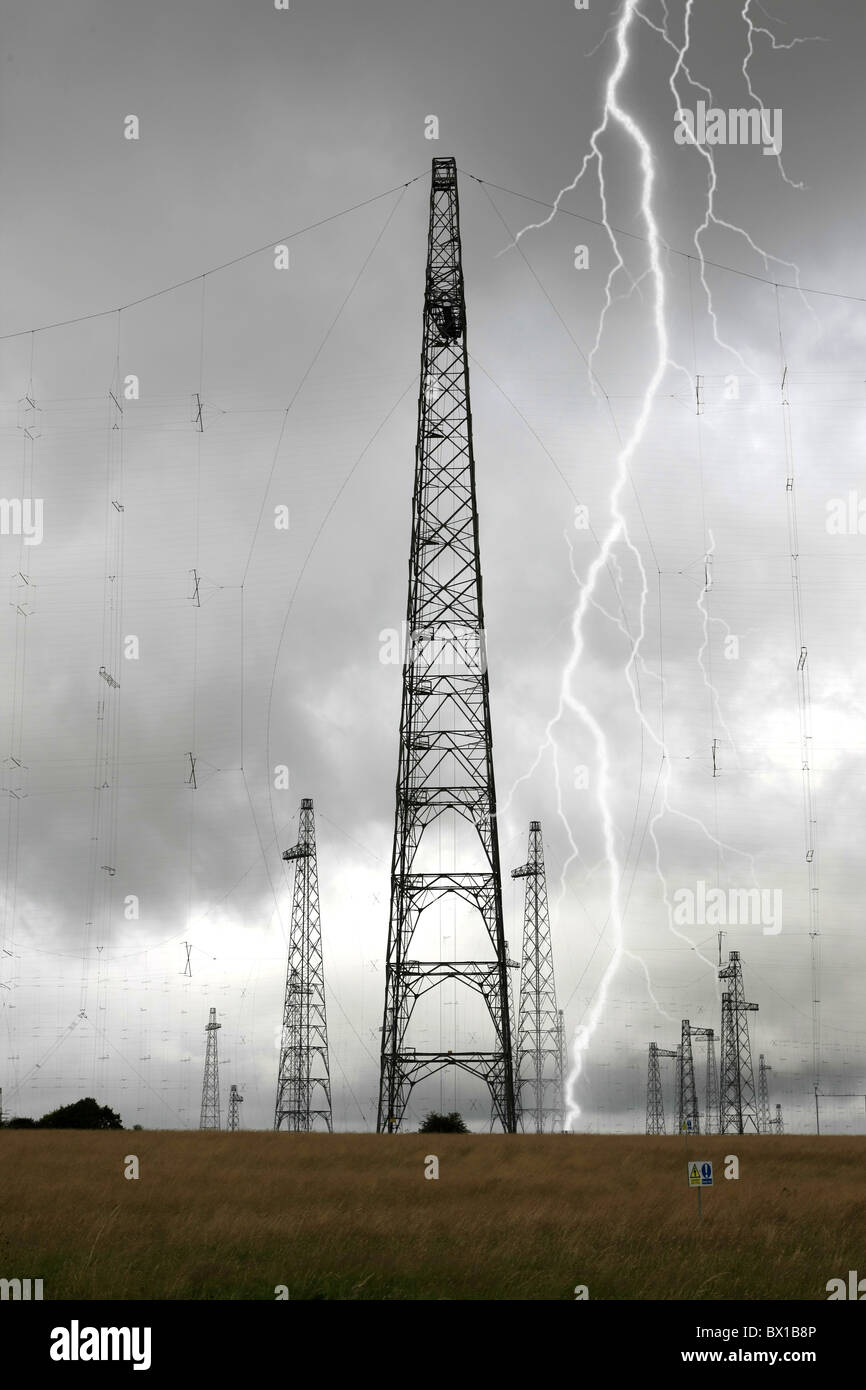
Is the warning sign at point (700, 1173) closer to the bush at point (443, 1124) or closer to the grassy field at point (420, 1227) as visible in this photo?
the grassy field at point (420, 1227)

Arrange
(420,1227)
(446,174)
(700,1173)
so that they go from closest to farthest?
(420,1227), (700,1173), (446,174)

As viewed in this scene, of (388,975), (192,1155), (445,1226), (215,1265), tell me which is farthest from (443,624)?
(215,1265)

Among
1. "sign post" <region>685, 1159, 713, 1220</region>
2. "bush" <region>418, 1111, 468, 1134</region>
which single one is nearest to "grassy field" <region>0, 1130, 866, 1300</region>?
"sign post" <region>685, 1159, 713, 1220</region>

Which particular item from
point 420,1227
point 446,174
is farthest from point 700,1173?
point 446,174

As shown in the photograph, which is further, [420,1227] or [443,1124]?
[443,1124]

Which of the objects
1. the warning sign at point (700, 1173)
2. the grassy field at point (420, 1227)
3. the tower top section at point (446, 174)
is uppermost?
the tower top section at point (446, 174)

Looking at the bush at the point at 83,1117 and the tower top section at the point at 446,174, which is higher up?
the tower top section at the point at 446,174

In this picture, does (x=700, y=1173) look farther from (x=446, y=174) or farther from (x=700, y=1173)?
(x=446, y=174)

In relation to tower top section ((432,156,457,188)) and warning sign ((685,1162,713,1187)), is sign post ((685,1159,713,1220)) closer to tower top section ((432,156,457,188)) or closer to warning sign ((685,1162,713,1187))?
warning sign ((685,1162,713,1187))

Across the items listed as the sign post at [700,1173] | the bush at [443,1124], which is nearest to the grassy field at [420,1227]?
the sign post at [700,1173]
